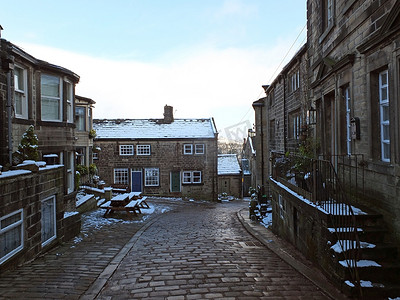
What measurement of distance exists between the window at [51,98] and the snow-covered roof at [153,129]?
57.8 feet

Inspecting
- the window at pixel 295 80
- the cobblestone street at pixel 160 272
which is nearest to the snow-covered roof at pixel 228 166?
the window at pixel 295 80

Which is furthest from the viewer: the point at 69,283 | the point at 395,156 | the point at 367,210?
the point at 367,210

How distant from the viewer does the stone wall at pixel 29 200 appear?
694 centimetres

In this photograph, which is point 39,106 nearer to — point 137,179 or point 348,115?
point 348,115

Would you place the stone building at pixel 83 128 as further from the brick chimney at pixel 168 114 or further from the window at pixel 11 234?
the window at pixel 11 234

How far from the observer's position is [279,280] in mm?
6043

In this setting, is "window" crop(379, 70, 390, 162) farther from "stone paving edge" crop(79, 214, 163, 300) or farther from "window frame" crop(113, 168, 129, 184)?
"window frame" crop(113, 168, 129, 184)

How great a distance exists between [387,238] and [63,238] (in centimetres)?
873

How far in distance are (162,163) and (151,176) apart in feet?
5.34

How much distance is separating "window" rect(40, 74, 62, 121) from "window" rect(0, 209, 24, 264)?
21.2 ft

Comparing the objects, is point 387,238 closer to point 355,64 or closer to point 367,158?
point 367,158

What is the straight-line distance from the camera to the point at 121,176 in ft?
103

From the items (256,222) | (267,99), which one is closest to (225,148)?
(267,99)

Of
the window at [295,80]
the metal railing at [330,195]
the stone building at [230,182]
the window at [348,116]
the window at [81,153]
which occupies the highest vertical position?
the window at [295,80]
